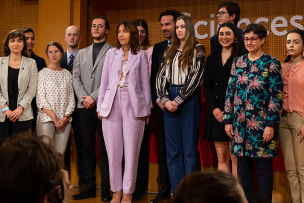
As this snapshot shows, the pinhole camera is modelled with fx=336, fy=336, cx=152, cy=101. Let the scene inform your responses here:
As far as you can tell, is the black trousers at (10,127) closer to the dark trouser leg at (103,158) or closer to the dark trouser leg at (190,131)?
the dark trouser leg at (103,158)

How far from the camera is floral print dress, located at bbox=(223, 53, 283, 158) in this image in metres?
2.68

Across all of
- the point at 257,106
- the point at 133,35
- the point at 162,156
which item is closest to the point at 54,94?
the point at 133,35

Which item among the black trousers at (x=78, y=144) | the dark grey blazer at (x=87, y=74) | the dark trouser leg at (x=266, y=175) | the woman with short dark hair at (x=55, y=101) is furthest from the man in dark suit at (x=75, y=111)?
the dark trouser leg at (x=266, y=175)

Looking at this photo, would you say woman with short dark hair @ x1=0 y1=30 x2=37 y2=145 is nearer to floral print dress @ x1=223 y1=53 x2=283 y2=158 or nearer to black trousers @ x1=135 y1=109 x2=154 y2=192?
black trousers @ x1=135 y1=109 x2=154 y2=192

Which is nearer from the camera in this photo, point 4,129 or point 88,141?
point 4,129

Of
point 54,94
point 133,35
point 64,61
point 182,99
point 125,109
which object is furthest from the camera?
point 64,61

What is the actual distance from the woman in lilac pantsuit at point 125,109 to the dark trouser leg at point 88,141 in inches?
11.5

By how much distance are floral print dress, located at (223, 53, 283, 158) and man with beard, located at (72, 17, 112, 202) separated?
1.44 metres

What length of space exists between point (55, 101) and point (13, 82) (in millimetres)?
465

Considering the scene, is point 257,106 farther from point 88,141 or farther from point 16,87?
point 16,87

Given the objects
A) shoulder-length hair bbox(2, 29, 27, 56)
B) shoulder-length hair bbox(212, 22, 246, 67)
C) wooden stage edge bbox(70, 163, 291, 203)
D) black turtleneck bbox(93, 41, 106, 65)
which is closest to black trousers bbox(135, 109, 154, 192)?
wooden stage edge bbox(70, 163, 291, 203)

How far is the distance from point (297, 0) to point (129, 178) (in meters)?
4.00

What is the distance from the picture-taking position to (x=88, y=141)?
3.59m

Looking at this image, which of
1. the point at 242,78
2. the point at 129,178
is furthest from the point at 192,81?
the point at 129,178
